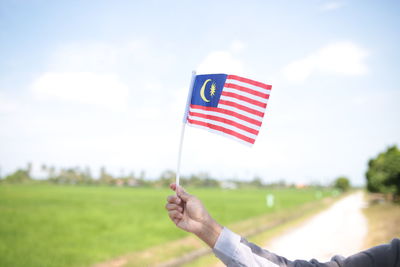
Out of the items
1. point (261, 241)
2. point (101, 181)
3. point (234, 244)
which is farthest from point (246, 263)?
point (101, 181)

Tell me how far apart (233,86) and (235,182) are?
138821mm

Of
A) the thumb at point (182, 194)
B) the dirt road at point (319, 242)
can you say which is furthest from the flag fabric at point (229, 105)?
the dirt road at point (319, 242)

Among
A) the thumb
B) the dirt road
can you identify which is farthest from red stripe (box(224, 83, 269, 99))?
the dirt road

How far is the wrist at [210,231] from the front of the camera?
4.18 ft

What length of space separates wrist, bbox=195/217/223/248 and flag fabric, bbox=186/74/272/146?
2.49ft

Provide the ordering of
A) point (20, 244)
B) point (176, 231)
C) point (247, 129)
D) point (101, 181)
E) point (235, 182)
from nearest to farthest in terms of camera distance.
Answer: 1. point (247, 129)
2. point (20, 244)
3. point (176, 231)
4. point (101, 181)
5. point (235, 182)

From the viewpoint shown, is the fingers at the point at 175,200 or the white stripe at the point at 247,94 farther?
the white stripe at the point at 247,94

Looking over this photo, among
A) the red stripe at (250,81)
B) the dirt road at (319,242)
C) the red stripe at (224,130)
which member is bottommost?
the dirt road at (319,242)

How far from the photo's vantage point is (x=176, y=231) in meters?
13.2

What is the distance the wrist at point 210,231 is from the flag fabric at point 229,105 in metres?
0.76

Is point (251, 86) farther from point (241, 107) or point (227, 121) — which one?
point (227, 121)

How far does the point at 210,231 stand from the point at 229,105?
0.94m

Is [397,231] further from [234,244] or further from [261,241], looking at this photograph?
[234,244]

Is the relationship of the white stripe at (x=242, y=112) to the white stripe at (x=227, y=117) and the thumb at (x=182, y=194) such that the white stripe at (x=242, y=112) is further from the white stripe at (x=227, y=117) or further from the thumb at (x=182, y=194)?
the thumb at (x=182, y=194)
